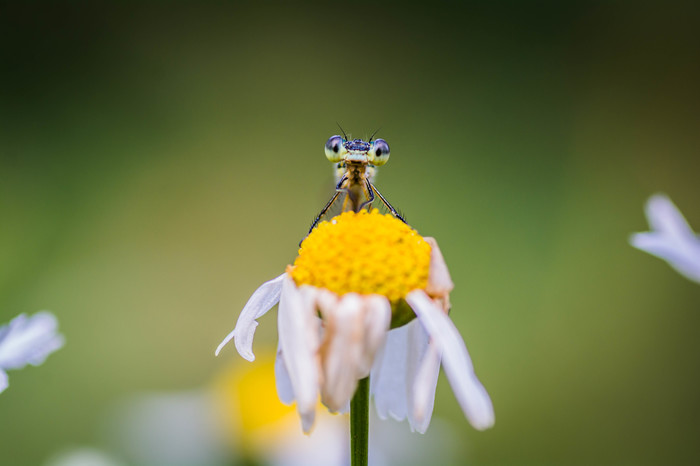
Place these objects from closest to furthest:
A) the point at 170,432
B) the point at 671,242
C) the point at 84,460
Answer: the point at 671,242 → the point at 84,460 → the point at 170,432

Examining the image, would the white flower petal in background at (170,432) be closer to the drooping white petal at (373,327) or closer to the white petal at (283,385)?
the white petal at (283,385)

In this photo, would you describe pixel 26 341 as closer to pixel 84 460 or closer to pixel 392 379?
pixel 392 379

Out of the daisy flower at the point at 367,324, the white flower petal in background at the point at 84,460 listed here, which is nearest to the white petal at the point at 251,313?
the daisy flower at the point at 367,324

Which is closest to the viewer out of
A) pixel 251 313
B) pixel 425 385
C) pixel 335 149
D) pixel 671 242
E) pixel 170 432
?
pixel 671 242

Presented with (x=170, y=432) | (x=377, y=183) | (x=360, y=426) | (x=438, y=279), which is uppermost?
(x=377, y=183)

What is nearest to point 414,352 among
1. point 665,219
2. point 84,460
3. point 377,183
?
point 665,219

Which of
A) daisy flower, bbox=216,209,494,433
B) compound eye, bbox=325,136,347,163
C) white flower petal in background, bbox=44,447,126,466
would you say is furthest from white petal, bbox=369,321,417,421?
white flower petal in background, bbox=44,447,126,466

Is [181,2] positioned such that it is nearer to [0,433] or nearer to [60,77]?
[60,77]
